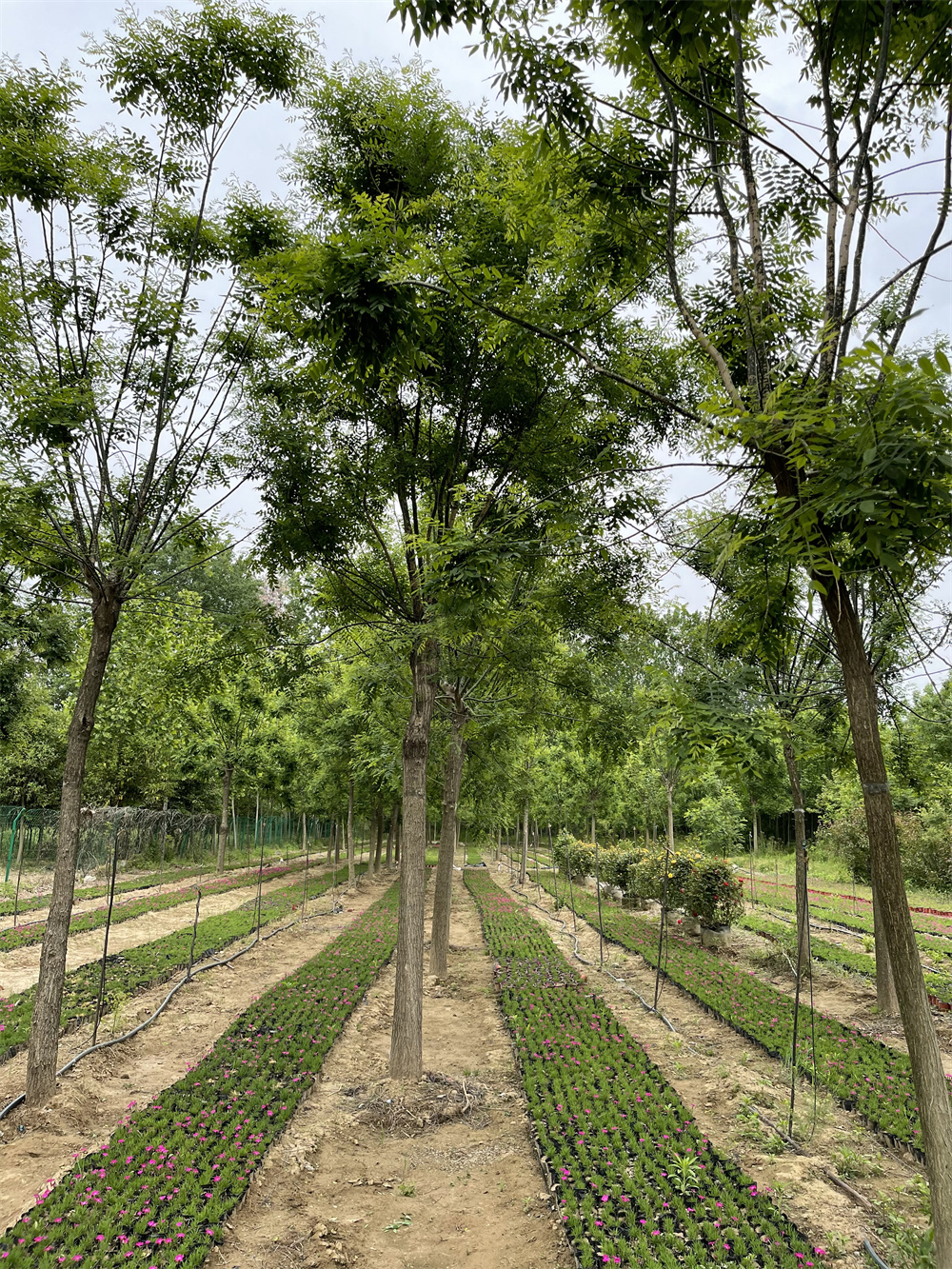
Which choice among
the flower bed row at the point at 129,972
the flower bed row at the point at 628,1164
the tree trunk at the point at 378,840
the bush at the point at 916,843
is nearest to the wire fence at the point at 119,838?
the tree trunk at the point at 378,840

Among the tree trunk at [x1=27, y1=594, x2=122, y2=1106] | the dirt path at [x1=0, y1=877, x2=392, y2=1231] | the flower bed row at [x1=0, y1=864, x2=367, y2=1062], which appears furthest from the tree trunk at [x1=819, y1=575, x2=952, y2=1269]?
the flower bed row at [x1=0, y1=864, x2=367, y2=1062]

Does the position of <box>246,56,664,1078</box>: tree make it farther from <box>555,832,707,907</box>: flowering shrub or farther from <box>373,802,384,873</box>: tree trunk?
<box>373,802,384,873</box>: tree trunk

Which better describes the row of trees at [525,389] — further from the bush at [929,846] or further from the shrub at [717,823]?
the shrub at [717,823]

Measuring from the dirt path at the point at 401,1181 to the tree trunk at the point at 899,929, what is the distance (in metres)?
2.50

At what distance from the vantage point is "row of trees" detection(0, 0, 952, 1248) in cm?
331

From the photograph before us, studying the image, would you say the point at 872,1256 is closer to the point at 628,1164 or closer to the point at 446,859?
the point at 628,1164

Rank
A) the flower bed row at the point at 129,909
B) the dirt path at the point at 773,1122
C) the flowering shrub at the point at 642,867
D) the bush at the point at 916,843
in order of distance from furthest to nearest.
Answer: the bush at the point at 916,843, the flowering shrub at the point at 642,867, the flower bed row at the point at 129,909, the dirt path at the point at 773,1122

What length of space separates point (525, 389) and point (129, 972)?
10.2 meters

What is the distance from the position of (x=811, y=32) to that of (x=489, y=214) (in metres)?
3.01

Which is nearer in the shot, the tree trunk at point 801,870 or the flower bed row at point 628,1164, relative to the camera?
the flower bed row at point 628,1164

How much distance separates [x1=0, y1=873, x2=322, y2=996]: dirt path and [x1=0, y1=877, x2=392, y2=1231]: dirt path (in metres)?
2.02

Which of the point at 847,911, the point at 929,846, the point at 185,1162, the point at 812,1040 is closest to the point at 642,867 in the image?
the point at 929,846

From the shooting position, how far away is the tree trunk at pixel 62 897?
6.18 meters

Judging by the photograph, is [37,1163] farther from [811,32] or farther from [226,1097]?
[811,32]
